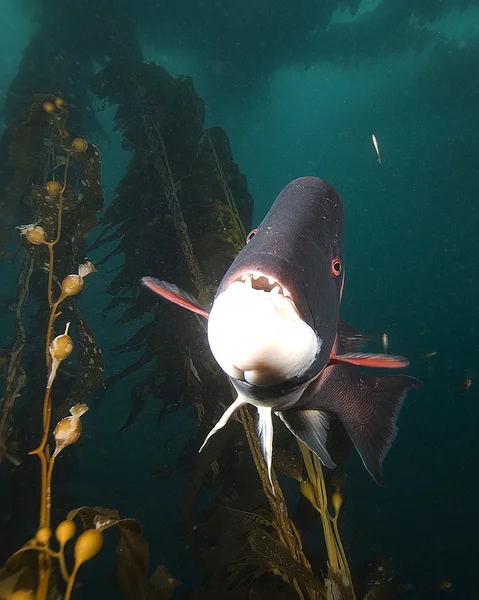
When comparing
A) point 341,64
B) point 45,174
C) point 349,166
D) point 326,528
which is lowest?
point 326,528

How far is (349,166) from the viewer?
6588 cm

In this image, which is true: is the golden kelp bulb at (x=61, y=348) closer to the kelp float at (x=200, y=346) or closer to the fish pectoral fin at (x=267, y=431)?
the fish pectoral fin at (x=267, y=431)

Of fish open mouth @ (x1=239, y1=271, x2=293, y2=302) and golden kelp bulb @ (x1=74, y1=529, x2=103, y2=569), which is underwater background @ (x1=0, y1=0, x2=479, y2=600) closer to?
golden kelp bulb @ (x1=74, y1=529, x2=103, y2=569)

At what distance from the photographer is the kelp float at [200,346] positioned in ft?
8.16

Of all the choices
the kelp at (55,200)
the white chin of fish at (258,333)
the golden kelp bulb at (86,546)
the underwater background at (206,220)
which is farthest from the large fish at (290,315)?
the kelp at (55,200)

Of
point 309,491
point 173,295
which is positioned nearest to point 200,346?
point 309,491

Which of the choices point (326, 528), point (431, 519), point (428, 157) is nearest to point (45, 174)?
point (326, 528)

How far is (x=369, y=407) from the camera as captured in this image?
6.74 ft

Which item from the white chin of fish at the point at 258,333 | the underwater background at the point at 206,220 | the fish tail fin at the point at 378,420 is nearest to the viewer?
the white chin of fish at the point at 258,333

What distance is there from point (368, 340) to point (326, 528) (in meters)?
1.41

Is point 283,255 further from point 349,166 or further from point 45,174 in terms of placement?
point 349,166

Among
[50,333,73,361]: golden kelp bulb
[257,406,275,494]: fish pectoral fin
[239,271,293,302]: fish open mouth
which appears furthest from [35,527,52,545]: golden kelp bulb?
[239,271,293,302]: fish open mouth

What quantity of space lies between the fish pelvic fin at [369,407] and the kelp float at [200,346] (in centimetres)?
63

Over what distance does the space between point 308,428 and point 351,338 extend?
481 mm
